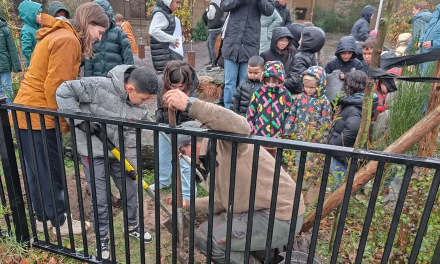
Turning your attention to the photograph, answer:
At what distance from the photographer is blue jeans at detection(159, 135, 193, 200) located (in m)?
3.37

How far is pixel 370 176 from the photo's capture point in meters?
2.18

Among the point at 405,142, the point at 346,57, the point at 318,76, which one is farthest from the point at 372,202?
the point at 346,57

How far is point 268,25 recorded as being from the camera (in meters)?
6.12

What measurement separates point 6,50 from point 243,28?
3542 millimetres

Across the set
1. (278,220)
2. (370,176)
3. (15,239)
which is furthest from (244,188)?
(15,239)

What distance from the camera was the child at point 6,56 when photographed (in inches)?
205

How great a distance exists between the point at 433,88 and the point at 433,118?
0.53 meters

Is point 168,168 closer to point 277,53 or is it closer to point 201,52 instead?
point 277,53

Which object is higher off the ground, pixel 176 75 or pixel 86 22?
pixel 86 22

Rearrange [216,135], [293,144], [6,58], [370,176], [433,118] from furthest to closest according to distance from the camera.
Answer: [6,58] < [370,176] < [433,118] < [216,135] < [293,144]

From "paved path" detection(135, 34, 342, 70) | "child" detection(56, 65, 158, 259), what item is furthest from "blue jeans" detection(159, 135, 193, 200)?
"paved path" detection(135, 34, 342, 70)

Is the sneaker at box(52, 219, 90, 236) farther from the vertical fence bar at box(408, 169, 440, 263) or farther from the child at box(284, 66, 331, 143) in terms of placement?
the vertical fence bar at box(408, 169, 440, 263)

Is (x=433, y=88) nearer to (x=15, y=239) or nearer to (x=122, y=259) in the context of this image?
(x=122, y=259)

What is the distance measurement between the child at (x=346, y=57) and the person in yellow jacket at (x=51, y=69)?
338 cm
